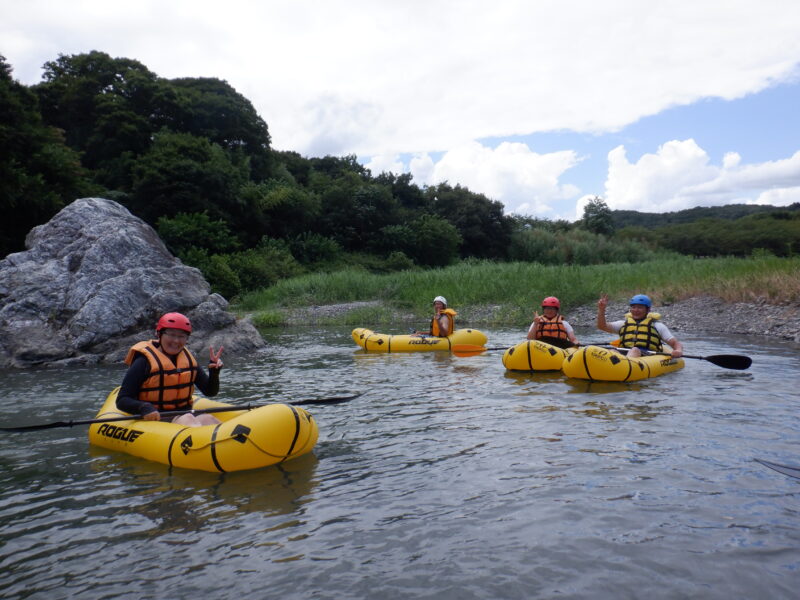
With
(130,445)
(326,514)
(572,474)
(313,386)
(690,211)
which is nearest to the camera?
(326,514)

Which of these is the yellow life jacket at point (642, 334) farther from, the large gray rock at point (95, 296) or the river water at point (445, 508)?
the large gray rock at point (95, 296)

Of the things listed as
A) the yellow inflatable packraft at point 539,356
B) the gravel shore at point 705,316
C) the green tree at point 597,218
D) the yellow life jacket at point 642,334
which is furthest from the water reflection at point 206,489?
the green tree at point 597,218

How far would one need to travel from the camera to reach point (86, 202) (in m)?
12.9

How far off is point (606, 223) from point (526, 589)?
41.2 meters

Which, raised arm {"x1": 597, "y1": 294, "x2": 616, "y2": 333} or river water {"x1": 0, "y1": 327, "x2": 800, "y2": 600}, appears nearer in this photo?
river water {"x1": 0, "y1": 327, "x2": 800, "y2": 600}

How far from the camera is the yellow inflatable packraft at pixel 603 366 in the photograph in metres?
7.58

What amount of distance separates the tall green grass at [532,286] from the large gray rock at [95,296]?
7366 millimetres

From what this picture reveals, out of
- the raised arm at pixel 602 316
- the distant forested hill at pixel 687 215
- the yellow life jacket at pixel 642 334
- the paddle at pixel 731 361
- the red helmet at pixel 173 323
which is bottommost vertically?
the paddle at pixel 731 361

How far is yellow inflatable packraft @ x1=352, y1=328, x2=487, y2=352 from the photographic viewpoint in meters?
10.9

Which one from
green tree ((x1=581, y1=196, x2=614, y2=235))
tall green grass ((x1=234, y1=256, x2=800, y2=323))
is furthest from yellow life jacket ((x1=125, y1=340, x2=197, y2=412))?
green tree ((x1=581, y1=196, x2=614, y2=235))

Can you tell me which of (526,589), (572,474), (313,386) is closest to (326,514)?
(526,589)

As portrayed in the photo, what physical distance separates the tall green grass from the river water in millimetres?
8260

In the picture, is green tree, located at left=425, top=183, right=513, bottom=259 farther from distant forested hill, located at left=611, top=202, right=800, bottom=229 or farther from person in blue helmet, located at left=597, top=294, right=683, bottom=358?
distant forested hill, located at left=611, top=202, right=800, bottom=229

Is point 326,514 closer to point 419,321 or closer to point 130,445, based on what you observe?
point 130,445
